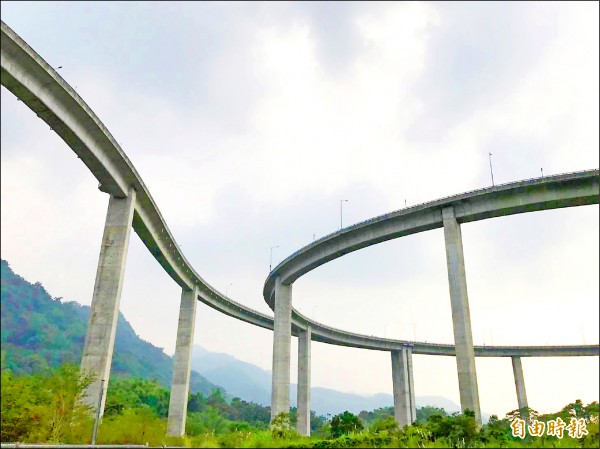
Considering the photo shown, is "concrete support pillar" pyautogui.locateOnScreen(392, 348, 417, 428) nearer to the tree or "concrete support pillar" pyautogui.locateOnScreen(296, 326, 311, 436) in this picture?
"concrete support pillar" pyautogui.locateOnScreen(296, 326, 311, 436)

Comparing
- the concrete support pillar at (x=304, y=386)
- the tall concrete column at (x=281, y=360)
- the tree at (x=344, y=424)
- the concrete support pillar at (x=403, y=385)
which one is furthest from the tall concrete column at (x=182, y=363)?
the concrete support pillar at (x=403, y=385)

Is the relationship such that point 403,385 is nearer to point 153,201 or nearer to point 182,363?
point 182,363

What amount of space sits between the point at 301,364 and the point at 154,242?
1419 inches

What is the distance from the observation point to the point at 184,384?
174 feet

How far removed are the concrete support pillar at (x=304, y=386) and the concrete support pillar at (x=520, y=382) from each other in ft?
145

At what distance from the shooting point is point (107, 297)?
30703 millimetres

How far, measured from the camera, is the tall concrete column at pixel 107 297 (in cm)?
2906

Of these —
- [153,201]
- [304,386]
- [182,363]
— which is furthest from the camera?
[304,386]

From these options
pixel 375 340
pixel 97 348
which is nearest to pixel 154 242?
pixel 97 348

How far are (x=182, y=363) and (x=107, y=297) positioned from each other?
992 inches

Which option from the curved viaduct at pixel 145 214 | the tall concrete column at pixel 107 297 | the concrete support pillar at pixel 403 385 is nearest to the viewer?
the curved viaduct at pixel 145 214

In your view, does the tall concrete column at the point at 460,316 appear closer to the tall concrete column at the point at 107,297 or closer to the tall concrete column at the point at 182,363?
the tall concrete column at the point at 107,297

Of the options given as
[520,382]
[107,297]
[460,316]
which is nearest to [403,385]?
[520,382]

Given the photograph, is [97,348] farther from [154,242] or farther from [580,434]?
[580,434]
